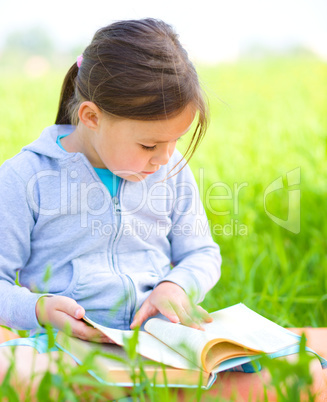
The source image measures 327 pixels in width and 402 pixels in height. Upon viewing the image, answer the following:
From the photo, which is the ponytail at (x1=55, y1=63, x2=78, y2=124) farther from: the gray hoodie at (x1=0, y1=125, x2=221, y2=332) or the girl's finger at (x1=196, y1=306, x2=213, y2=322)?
the girl's finger at (x1=196, y1=306, x2=213, y2=322)

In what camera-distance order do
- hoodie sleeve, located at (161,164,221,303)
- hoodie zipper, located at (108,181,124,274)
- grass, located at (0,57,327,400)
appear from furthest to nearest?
1. grass, located at (0,57,327,400)
2. hoodie sleeve, located at (161,164,221,303)
3. hoodie zipper, located at (108,181,124,274)

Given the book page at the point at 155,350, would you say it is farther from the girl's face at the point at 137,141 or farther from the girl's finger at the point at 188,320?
the girl's face at the point at 137,141

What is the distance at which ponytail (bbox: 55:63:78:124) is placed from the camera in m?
1.57

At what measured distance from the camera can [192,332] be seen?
3.90 ft

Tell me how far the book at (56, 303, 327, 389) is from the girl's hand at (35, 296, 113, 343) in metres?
0.02

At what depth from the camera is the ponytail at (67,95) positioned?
1574mm

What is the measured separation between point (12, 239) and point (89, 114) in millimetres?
382

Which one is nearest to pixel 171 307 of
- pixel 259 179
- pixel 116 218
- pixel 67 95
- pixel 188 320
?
→ pixel 188 320

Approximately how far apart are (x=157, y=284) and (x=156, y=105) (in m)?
0.48

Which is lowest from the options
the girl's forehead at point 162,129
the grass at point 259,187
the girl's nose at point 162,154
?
the grass at point 259,187

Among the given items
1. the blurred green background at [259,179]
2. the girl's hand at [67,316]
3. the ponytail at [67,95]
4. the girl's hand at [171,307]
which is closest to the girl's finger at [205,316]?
the girl's hand at [171,307]

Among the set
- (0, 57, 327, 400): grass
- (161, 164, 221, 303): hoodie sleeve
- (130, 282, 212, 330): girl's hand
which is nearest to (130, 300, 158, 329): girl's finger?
(130, 282, 212, 330): girl's hand

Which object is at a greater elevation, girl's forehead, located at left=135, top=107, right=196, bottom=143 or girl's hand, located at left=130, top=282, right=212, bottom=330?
girl's forehead, located at left=135, top=107, right=196, bottom=143

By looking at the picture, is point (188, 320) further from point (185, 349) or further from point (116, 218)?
point (116, 218)
